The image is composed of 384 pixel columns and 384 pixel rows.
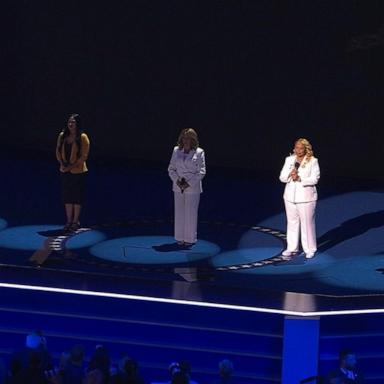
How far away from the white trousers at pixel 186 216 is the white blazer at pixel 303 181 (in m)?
1.16

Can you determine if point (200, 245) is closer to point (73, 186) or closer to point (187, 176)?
point (187, 176)

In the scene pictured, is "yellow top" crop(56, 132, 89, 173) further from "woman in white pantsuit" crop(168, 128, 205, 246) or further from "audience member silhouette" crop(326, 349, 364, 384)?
"audience member silhouette" crop(326, 349, 364, 384)

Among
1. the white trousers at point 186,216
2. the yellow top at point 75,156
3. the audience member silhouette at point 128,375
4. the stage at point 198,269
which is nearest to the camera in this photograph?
the audience member silhouette at point 128,375

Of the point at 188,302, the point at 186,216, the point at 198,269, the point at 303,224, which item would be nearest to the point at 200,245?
the point at 186,216

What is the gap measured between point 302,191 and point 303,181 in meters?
Answer: 0.12

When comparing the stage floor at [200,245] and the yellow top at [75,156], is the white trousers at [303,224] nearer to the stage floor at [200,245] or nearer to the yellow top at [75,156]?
the stage floor at [200,245]

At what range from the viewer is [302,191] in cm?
1370

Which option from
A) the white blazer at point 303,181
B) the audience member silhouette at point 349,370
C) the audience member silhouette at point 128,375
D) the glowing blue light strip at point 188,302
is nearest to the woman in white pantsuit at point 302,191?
the white blazer at point 303,181

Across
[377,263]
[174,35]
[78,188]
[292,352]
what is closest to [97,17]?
[174,35]

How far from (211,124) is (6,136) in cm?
329

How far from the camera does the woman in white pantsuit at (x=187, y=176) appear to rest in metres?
14.1

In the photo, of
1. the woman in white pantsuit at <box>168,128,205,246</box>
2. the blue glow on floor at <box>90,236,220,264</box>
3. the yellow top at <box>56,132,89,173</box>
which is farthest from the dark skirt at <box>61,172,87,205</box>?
the woman in white pantsuit at <box>168,128,205,246</box>

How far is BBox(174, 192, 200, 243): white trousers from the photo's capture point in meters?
14.3

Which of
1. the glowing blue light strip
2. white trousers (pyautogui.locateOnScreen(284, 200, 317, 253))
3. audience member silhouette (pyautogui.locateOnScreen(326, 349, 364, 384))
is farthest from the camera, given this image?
white trousers (pyautogui.locateOnScreen(284, 200, 317, 253))
